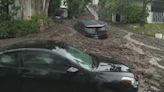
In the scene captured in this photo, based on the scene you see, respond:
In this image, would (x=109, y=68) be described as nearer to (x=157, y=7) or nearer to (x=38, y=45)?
(x=38, y=45)

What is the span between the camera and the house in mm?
40500

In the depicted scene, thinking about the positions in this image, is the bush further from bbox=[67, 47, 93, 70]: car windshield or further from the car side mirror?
the car side mirror

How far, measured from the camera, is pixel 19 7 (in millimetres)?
21984

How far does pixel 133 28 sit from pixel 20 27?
17.1 meters

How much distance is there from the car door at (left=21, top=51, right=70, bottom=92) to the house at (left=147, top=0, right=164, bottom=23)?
1326 inches

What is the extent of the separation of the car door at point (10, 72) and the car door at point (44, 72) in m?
0.17

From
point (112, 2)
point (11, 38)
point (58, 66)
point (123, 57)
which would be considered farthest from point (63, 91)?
point (112, 2)

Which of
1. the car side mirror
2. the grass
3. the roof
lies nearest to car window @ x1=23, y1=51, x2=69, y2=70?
the car side mirror

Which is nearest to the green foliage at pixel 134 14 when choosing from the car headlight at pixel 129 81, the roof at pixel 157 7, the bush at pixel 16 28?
the roof at pixel 157 7

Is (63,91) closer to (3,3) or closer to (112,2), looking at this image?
(3,3)

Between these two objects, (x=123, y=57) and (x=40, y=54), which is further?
(x=123, y=57)

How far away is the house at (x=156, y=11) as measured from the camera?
40.5 meters

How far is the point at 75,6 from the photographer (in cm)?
3650

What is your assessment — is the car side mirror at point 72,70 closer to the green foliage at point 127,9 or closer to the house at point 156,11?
the green foliage at point 127,9
